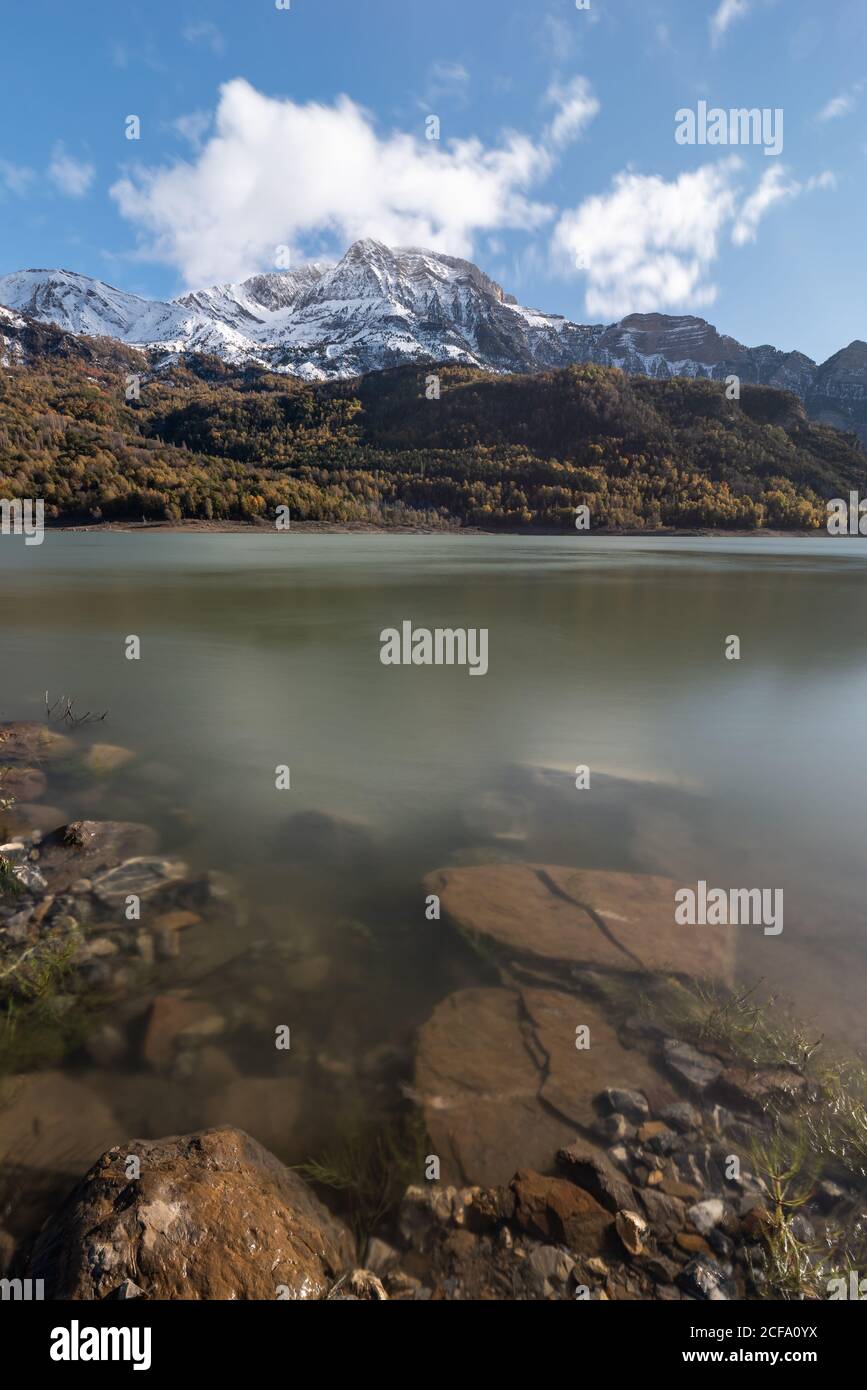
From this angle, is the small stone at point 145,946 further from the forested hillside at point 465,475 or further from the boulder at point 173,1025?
the forested hillside at point 465,475

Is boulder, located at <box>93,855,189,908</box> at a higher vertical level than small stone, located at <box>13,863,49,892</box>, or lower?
lower

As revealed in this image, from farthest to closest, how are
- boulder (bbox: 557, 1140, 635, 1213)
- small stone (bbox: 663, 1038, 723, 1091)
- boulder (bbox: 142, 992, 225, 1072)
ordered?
boulder (bbox: 142, 992, 225, 1072) < small stone (bbox: 663, 1038, 723, 1091) < boulder (bbox: 557, 1140, 635, 1213)

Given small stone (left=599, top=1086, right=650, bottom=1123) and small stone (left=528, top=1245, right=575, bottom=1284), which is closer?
small stone (left=528, top=1245, right=575, bottom=1284)

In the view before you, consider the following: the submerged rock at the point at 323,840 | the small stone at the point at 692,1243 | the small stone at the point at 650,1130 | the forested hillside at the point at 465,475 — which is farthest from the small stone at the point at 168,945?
the forested hillside at the point at 465,475

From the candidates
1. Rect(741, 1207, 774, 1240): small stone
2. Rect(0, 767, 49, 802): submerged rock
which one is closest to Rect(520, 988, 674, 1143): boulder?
Rect(741, 1207, 774, 1240): small stone

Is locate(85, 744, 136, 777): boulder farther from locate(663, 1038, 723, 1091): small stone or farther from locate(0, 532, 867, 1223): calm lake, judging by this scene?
locate(663, 1038, 723, 1091): small stone

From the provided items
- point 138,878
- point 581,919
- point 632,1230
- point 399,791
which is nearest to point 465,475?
point 399,791
